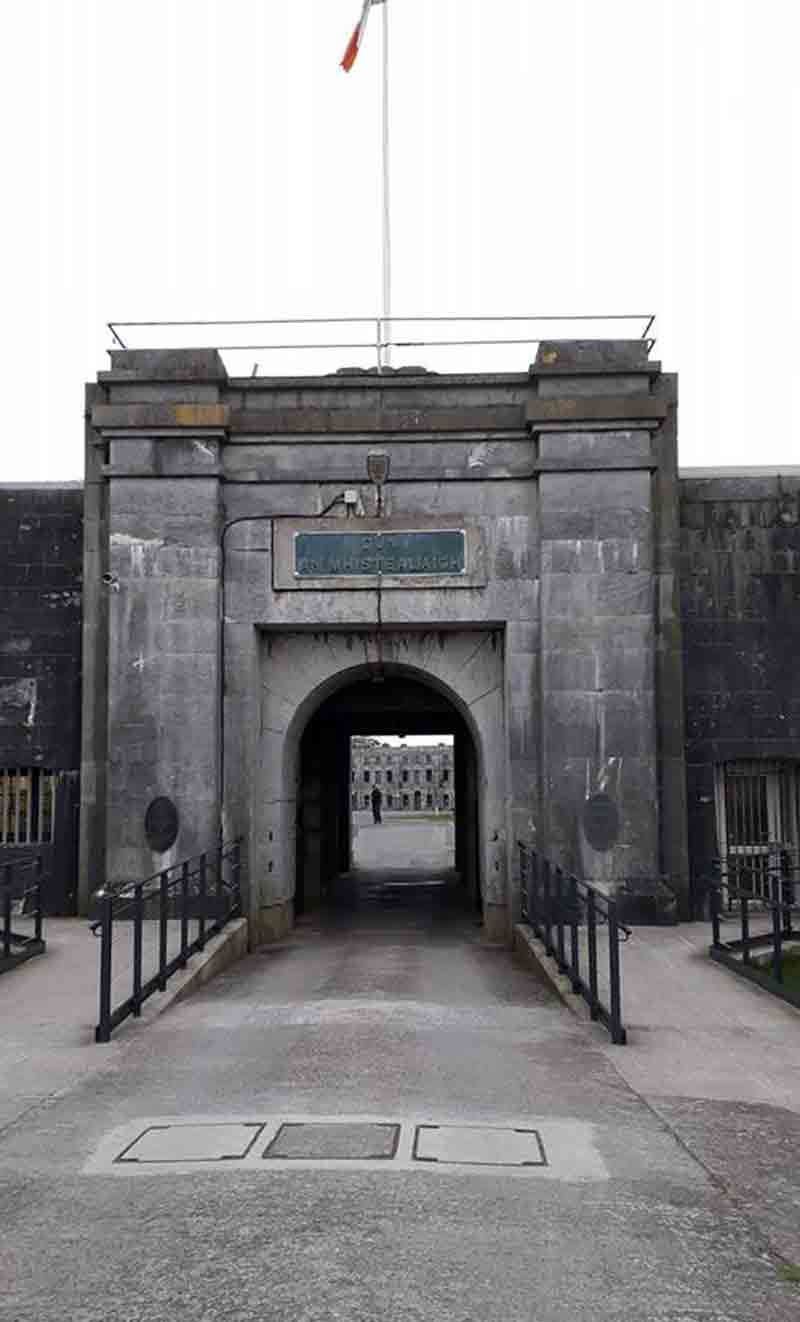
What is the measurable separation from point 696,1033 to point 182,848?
7.19 m

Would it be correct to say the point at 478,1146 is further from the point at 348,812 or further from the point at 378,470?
the point at 348,812

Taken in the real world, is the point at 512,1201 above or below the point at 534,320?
Result: below

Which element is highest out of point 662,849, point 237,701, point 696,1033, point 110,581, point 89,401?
point 89,401

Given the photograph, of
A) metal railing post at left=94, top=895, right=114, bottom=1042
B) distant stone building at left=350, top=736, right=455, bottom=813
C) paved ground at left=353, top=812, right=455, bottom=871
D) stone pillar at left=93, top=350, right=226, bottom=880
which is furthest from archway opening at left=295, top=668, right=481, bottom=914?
distant stone building at left=350, top=736, right=455, bottom=813

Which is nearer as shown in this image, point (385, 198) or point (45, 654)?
point (45, 654)

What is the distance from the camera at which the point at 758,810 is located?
1446 centimetres

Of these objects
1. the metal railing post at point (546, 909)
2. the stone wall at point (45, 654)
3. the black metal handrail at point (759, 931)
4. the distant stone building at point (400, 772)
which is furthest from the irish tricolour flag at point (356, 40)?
the distant stone building at point (400, 772)

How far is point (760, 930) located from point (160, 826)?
269 inches

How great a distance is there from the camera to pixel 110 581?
1417cm

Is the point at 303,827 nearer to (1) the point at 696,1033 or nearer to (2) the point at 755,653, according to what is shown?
(2) the point at 755,653

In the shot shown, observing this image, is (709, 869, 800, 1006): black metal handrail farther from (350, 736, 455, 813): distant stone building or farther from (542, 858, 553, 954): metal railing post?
(350, 736, 455, 813): distant stone building

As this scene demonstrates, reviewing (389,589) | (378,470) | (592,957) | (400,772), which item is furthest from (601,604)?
(400,772)

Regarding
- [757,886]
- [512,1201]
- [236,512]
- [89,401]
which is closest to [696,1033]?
[512,1201]

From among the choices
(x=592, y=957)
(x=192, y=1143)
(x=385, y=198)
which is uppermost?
(x=385, y=198)
